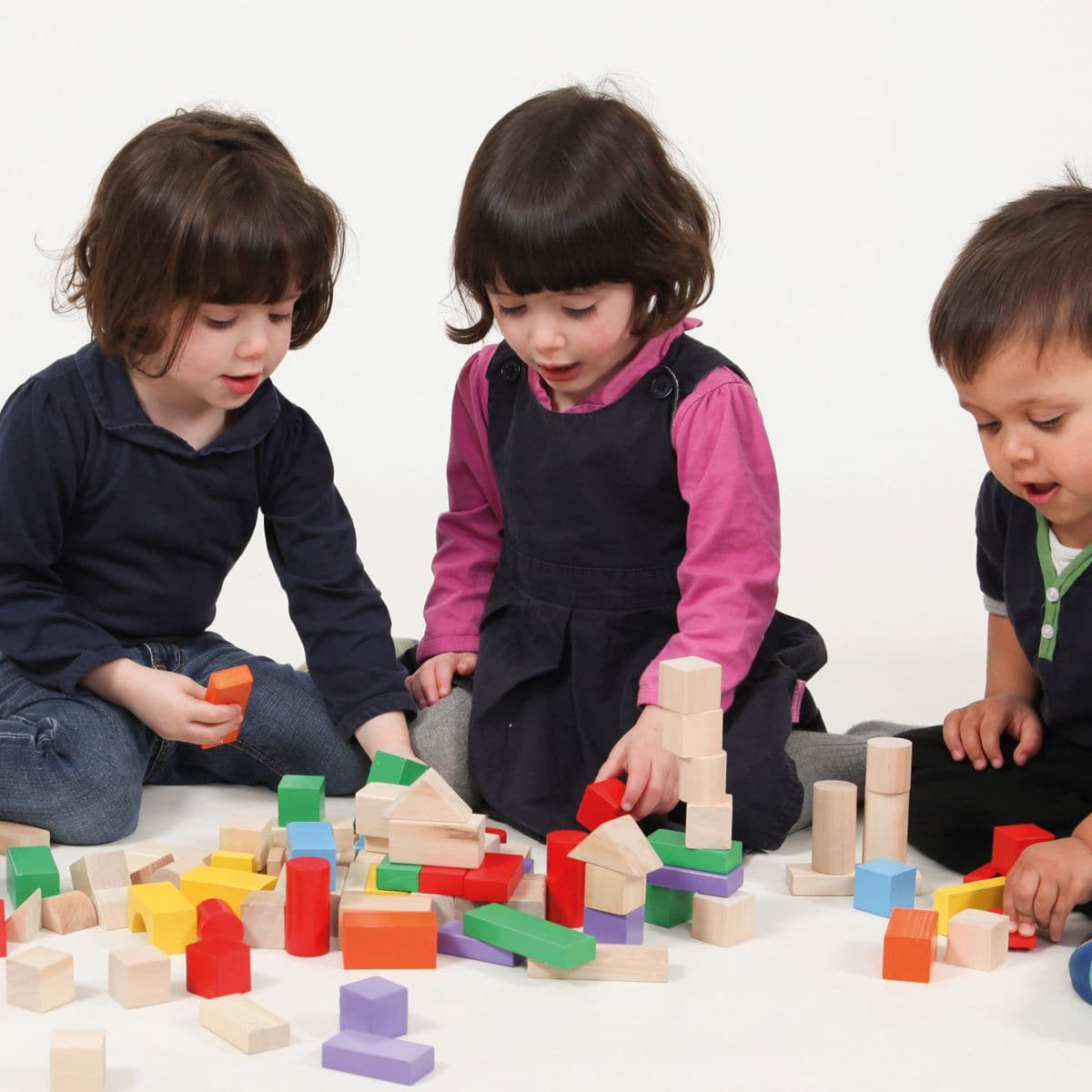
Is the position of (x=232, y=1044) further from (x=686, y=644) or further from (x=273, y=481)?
(x=273, y=481)

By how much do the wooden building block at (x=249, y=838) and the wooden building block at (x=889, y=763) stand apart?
0.60 metres

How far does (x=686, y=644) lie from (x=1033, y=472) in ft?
1.32

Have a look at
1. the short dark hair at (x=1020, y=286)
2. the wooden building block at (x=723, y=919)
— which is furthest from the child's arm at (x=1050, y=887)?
the short dark hair at (x=1020, y=286)

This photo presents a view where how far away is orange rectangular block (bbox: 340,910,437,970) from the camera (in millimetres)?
1426

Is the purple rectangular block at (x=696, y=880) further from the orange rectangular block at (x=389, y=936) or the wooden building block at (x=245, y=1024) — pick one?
the wooden building block at (x=245, y=1024)

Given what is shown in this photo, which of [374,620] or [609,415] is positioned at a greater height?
[609,415]

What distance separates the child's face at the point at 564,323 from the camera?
1.73 m

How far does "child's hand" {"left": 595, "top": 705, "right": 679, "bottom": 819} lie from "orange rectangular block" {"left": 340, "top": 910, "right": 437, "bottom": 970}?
298mm

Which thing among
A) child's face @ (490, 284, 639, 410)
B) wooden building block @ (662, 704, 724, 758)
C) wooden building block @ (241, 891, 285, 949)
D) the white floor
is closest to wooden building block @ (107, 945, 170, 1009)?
the white floor

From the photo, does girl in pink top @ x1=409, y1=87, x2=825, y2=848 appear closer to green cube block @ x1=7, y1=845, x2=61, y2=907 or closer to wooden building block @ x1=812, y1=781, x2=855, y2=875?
wooden building block @ x1=812, y1=781, x2=855, y2=875

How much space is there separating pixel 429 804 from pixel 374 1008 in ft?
0.71

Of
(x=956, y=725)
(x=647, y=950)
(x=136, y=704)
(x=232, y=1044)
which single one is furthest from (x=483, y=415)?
(x=232, y=1044)

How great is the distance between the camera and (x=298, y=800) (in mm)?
1724

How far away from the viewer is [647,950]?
141 cm
